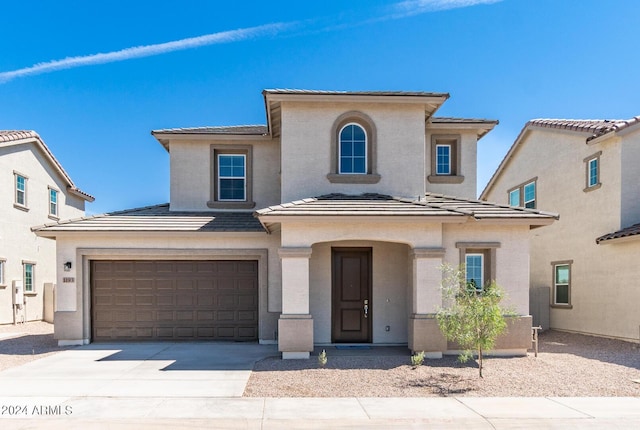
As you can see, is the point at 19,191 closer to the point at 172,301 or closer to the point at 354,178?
the point at 172,301

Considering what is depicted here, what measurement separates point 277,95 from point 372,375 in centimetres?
725

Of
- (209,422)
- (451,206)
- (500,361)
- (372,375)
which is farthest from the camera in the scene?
(451,206)

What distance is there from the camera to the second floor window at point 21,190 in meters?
17.6

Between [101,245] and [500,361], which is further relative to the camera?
[101,245]

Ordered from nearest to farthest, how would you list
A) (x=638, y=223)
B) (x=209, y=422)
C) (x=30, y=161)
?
1. (x=209, y=422)
2. (x=638, y=223)
3. (x=30, y=161)

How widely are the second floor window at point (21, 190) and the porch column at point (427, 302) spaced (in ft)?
54.4

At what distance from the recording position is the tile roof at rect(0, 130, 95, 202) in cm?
1707

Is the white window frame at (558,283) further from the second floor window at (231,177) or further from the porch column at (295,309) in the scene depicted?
the second floor window at (231,177)

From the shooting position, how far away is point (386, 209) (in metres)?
10.1

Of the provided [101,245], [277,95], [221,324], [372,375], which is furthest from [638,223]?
[101,245]

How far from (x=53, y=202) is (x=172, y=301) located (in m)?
12.3

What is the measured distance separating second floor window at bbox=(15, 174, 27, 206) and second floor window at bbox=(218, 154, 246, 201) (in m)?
9.87

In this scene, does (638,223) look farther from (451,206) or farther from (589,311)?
(451,206)

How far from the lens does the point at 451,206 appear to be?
11.2 metres
